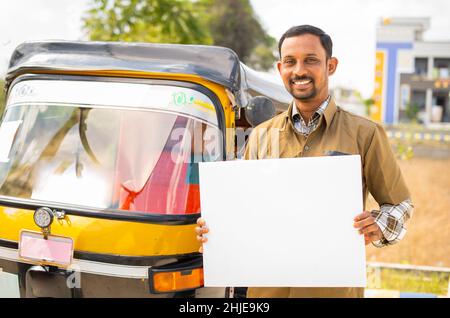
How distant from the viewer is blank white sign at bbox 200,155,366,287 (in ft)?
6.92

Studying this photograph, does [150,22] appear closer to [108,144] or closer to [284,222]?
[108,144]

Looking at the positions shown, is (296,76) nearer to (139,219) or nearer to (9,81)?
(139,219)

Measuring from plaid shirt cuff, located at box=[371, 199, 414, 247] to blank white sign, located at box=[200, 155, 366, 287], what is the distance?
0.33 ft

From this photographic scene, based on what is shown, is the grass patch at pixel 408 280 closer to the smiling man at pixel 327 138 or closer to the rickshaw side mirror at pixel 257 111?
the rickshaw side mirror at pixel 257 111

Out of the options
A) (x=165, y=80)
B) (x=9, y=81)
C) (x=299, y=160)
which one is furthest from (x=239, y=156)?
(x=9, y=81)

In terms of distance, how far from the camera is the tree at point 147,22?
10828 mm

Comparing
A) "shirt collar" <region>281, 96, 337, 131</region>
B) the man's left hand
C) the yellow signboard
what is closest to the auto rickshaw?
"shirt collar" <region>281, 96, 337, 131</region>

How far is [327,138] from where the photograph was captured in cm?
222

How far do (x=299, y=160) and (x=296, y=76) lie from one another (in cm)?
37

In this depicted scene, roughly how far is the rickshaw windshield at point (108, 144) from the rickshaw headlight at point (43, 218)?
0.15m

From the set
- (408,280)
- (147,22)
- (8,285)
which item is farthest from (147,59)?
(147,22)

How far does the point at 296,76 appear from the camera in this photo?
86.9 inches

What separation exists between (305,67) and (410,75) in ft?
108

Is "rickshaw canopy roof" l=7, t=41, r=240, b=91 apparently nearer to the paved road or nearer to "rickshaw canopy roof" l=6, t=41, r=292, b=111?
"rickshaw canopy roof" l=6, t=41, r=292, b=111
